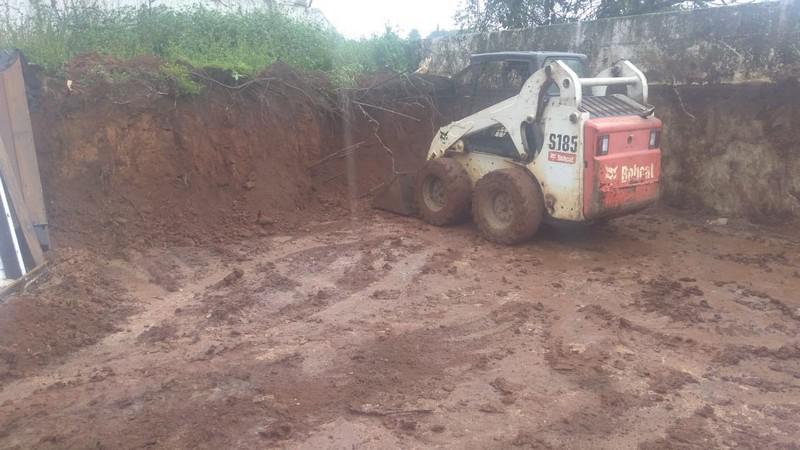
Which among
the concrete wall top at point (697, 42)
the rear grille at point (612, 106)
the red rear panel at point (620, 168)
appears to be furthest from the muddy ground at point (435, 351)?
the concrete wall top at point (697, 42)

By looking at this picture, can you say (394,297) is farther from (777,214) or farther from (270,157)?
(777,214)

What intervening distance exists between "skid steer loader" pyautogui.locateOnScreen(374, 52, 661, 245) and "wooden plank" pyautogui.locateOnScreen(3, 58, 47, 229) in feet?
14.8

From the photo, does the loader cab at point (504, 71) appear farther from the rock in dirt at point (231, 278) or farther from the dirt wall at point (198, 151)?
the rock in dirt at point (231, 278)

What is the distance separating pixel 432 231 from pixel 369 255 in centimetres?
134

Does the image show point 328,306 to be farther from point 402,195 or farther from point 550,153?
point 402,195

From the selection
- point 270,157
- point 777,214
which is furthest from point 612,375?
point 270,157

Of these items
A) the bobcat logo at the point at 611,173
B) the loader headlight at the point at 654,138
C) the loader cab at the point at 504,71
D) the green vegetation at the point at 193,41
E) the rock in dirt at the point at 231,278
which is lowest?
the rock in dirt at the point at 231,278

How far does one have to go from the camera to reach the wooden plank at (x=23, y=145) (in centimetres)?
639

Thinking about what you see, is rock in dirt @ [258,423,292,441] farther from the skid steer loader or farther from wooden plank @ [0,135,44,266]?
the skid steer loader

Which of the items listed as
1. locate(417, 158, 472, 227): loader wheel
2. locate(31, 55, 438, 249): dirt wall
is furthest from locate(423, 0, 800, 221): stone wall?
locate(31, 55, 438, 249): dirt wall

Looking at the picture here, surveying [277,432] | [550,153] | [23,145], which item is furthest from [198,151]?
[277,432]

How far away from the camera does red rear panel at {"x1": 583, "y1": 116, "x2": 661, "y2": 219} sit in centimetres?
661

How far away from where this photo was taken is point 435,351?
471 cm

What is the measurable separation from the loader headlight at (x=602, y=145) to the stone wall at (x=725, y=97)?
2.61 m
